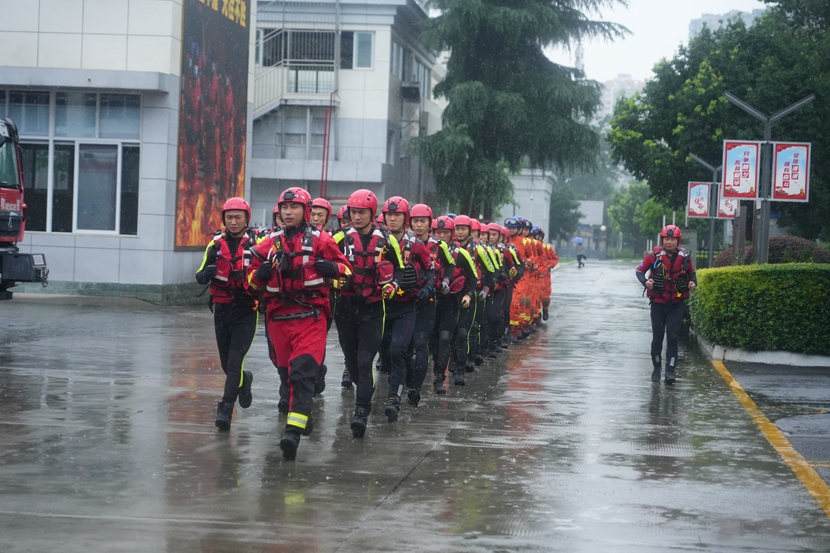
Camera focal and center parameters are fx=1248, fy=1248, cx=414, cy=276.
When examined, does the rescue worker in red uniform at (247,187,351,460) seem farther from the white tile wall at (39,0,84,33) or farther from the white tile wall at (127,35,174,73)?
the white tile wall at (39,0,84,33)

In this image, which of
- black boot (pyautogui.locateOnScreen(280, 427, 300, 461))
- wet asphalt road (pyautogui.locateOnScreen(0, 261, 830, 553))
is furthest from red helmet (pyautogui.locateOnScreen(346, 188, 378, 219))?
black boot (pyautogui.locateOnScreen(280, 427, 300, 461))

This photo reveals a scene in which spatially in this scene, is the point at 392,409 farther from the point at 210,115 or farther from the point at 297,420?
the point at 210,115

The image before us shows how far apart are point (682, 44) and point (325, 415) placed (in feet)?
121

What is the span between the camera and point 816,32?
4806cm

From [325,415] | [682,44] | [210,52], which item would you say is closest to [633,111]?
[682,44]

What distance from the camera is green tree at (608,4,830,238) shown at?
1523 inches

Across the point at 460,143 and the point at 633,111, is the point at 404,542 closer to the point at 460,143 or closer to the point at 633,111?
the point at 460,143

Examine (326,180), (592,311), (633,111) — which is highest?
(633,111)

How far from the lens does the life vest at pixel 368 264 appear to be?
30.8ft

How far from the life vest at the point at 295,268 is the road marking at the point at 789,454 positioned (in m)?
3.35

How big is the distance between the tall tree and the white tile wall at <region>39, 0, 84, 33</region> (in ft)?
58.9

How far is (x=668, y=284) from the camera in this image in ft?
44.7

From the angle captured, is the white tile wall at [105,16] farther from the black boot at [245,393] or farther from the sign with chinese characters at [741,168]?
the black boot at [245,393]

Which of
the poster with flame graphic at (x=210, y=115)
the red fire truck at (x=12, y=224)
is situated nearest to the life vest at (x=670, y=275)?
the red fire truck at (x=12, y=224)
